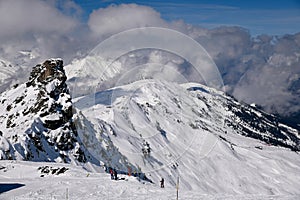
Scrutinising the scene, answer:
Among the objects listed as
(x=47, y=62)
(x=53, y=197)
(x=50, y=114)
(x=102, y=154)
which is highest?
(x=47, y=62)

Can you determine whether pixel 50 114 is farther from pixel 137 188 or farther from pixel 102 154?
pixel 137 188

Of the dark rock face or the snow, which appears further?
the dark rock face

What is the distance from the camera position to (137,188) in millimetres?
43312

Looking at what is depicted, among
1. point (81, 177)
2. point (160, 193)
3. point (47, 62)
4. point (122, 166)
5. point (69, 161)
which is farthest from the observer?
point (122, 166)

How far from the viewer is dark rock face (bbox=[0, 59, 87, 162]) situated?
9200 centimetres

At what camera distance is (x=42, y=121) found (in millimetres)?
107000

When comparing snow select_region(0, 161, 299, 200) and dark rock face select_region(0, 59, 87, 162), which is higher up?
dark rock face select_region(0, 59, 87, 162)

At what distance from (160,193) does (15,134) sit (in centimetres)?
6663

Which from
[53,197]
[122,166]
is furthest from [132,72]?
[122,166]

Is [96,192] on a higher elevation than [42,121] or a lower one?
lower

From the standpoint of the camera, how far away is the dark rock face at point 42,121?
302ft

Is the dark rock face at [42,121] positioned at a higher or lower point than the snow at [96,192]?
higher

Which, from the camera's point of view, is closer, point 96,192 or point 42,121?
point 96,192

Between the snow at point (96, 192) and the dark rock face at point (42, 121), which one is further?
the dark rock face at point (42, 121)
